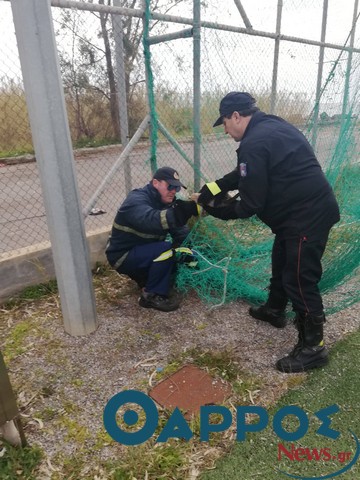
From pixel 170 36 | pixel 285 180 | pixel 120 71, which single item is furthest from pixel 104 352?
pixel 170 36

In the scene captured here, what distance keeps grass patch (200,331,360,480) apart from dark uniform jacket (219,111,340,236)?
1011mm

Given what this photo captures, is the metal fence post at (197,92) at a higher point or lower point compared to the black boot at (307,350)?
higher

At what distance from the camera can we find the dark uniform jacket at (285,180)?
2393 millimetres

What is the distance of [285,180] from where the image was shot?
2.43 meters

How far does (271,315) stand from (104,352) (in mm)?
1358

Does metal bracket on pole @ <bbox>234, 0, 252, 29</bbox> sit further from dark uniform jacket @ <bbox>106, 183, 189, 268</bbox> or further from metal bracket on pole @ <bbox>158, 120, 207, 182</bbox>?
dark uniform jacket @ <bbox>106, 183, 189, 268</bbox>

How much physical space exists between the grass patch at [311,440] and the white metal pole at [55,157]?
1506mm

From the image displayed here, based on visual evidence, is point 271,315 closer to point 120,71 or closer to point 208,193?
point 208,193

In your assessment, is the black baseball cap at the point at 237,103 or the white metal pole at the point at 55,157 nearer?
the white metal pole at the point at 55,157

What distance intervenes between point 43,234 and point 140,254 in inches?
87.8

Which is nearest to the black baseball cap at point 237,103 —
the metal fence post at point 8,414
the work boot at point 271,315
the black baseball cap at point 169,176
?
the black baseball cap at point 169,176

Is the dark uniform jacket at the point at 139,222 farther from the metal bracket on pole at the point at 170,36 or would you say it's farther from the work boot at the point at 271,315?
the metal bracket on pole at the point at 170,36

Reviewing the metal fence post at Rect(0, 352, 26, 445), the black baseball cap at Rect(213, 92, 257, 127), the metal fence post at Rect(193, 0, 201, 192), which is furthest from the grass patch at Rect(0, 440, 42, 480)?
the metal fence post at Rect(193, 0, 201, 192)

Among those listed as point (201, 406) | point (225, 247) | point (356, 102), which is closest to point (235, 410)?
point (201, 406)
